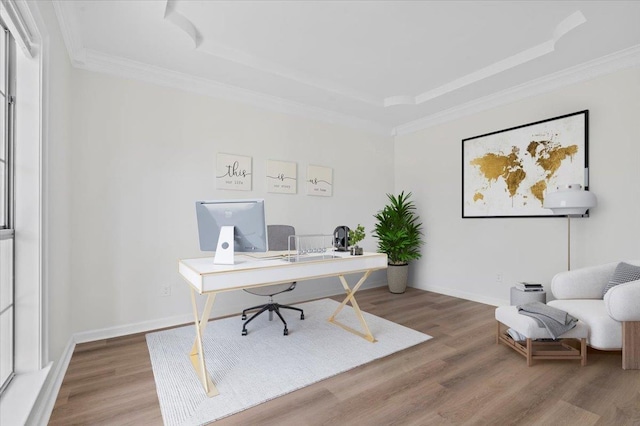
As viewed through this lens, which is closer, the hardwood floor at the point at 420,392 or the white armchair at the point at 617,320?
the hardwood floor at the point at 420,392

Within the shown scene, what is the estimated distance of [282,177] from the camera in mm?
4043

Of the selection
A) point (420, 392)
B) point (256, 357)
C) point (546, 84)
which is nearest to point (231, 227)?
point (256, 357)

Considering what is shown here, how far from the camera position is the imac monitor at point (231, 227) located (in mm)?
2213

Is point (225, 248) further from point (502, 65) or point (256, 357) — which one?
point (502, 65)

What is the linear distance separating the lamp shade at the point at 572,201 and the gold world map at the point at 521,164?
0.54 metres

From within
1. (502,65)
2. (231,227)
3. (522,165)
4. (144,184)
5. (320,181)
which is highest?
(502,65)

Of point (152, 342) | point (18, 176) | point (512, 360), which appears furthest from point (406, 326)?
point (18, 176)

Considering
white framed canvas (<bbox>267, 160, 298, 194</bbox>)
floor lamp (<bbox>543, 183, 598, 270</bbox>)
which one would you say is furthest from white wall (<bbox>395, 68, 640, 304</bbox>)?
white framed canvas (<bbox>267, 160, 298, 194</bbox>)

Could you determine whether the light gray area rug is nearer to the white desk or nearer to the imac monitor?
the white desk

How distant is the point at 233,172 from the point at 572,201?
3.46m

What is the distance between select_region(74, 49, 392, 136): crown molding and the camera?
2.94 m

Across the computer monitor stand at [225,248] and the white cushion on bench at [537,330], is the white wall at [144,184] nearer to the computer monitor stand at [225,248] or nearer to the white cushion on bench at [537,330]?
the computer monitor stand at [225,248]

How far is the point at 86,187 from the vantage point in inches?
113

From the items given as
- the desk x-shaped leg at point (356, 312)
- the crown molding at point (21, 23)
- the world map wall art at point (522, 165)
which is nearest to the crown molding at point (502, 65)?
the world map wall art at point (522, 165)
